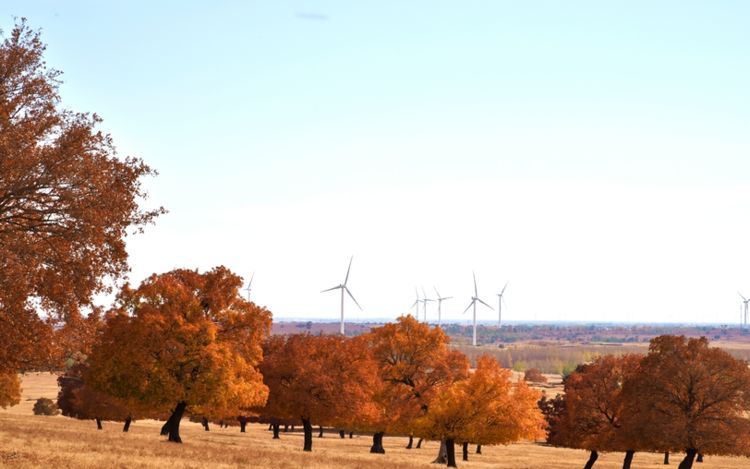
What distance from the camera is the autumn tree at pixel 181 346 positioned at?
59750 mm

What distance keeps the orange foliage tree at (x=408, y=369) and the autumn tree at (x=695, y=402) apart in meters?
19.7

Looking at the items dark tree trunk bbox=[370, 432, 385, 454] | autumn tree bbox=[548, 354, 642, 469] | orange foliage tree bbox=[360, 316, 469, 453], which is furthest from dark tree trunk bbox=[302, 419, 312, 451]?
autumn tree bbox=[548, 354, 642, 469]

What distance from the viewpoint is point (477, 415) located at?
7656cm

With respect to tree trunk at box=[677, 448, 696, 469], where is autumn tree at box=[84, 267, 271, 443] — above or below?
above

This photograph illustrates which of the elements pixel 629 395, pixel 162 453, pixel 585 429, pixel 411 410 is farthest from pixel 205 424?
pixel 162 453

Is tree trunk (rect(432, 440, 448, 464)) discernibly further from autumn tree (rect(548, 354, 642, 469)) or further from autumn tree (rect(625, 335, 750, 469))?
autumn tree (rect(625, 335, 750, 469))

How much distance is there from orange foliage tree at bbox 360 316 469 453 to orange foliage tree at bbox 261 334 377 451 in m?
3.10

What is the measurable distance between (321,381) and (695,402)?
105ft

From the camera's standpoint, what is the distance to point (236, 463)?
4441cm

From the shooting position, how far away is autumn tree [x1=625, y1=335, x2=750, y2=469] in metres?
64.6

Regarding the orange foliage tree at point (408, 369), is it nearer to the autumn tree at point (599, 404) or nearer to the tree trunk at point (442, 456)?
the tree trunk at point (442, 456)

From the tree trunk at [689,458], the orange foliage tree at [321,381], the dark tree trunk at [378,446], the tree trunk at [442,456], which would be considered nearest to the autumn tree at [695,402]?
the tree trunk at [689,458]

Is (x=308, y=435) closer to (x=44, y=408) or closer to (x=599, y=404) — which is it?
(x=599, y=404)

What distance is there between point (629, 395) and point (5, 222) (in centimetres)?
5429
